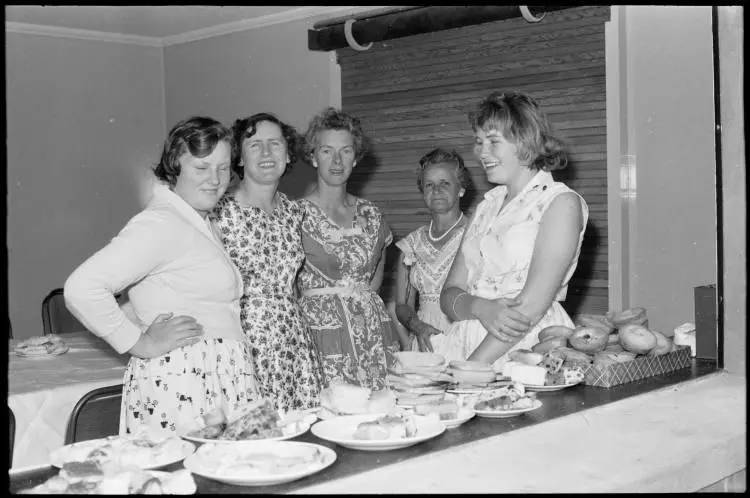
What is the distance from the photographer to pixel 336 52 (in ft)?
17.5

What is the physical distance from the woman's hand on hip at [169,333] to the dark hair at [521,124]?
0.94m

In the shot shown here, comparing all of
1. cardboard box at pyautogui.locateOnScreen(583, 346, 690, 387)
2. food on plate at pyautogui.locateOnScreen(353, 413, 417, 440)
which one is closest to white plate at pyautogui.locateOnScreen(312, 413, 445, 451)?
food on plate at pyautogui.locateOnScreen(353, 413, 417, 440)

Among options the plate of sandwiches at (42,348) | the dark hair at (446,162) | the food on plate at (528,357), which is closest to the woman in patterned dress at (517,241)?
the food on plate at (528,357)

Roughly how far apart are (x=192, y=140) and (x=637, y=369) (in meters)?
1.30

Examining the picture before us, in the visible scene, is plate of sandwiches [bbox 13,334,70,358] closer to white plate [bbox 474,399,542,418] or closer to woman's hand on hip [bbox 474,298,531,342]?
woman's hand on hip [bbox 474,298,531,342]

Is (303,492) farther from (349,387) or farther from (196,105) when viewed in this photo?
(196,105)

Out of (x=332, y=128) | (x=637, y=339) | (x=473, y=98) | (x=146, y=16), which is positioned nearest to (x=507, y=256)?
(x=637, y=339)

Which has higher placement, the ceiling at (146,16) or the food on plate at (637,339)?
the ceiling at (146,16)

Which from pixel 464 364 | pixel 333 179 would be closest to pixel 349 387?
pixel 464 364

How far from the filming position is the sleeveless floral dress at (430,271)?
3.93 meters

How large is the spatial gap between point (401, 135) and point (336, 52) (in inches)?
25.9

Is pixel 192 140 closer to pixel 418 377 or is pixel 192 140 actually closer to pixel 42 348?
pixel 418 377

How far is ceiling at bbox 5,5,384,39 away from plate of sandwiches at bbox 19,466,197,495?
411 cm

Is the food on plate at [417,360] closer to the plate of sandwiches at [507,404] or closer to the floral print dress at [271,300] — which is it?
the plate of sandwiches at [507,404]
